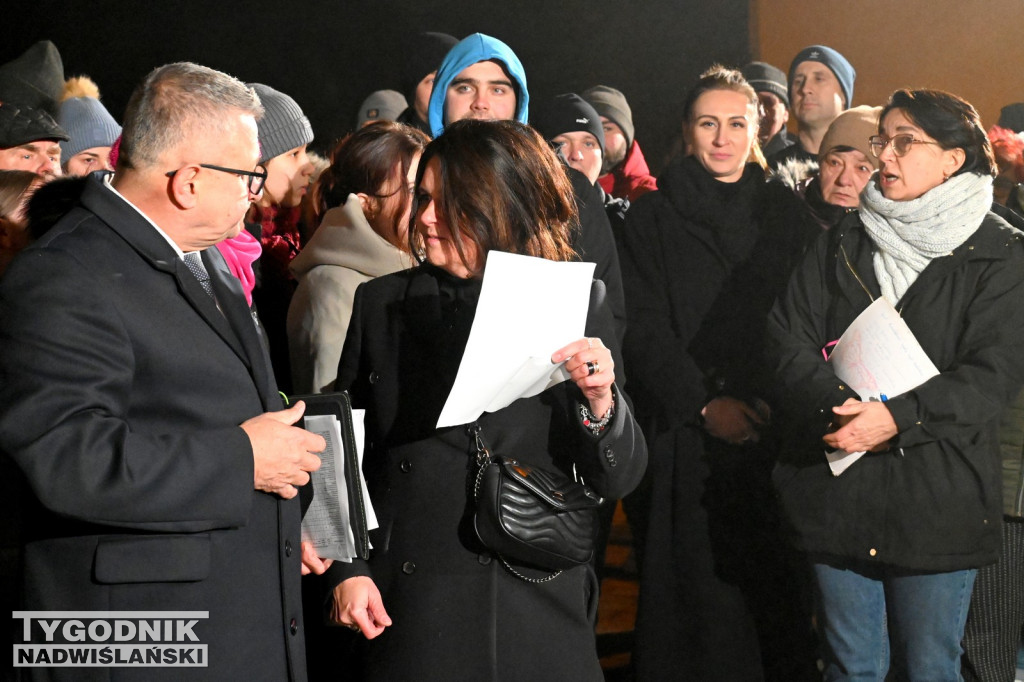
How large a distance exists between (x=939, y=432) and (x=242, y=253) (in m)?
1.86

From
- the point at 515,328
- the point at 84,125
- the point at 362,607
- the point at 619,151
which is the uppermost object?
the point at 84,125

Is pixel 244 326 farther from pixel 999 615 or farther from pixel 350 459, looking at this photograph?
pixel 999 615

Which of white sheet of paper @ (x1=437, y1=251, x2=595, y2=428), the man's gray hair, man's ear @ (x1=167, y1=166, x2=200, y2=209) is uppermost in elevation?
the man's gray hair

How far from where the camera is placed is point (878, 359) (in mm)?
2572

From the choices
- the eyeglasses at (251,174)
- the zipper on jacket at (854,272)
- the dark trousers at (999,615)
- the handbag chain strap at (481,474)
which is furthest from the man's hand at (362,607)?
the dark trousers at (999,615)

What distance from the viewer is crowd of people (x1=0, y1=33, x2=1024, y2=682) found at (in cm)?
157

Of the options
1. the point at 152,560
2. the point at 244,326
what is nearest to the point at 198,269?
the point at 244,326

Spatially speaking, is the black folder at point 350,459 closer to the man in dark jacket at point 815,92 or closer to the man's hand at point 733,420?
the man's hand at point 733,420

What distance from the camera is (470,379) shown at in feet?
5.36

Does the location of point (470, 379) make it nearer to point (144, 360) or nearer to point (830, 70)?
point (144, 360)

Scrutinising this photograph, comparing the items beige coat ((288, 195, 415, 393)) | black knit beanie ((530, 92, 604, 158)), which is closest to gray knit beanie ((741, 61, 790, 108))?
black knit beanie ((530, 92, 604, 158))

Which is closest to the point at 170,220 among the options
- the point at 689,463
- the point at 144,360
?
the point at 144,360

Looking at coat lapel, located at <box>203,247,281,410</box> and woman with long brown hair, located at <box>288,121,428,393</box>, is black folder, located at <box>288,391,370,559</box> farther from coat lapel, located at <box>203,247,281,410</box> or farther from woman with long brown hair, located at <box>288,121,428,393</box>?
woman with long brown hair, located at <box>288,121,428,393</box>

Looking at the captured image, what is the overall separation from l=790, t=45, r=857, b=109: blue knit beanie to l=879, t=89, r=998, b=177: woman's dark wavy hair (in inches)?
47.7
